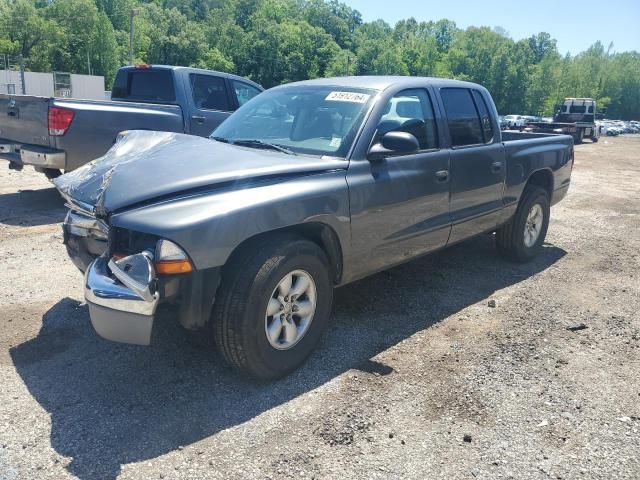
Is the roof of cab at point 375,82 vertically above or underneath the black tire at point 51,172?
above

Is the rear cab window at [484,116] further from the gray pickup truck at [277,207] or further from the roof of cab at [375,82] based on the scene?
the roof of cab at [375,82]

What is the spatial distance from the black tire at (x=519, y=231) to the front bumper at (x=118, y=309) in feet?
13.8

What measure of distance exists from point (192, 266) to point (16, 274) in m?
2.90

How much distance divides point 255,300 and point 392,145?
1.46m

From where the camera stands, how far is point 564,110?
35.0 meters

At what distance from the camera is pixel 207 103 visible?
8281 millimetres

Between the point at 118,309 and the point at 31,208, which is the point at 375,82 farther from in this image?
the point at 31,208

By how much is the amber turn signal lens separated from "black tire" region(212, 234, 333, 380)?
30cm

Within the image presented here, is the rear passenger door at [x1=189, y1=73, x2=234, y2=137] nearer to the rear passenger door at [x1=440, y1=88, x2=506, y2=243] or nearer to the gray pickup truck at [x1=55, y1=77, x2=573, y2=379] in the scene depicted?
the gray pickup truck at [x1=55, y1=77, x2=573, y2=379]

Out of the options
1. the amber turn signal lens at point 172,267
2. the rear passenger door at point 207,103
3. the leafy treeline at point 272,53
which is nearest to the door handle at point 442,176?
the amber turn signal lens at point 172,267

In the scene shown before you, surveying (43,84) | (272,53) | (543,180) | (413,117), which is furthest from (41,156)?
(272,53)

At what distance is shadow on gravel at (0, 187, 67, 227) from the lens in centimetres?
677

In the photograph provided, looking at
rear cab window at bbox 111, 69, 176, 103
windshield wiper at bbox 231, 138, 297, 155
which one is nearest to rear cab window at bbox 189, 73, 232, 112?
rear cab window at bbox 111, 69, 176, 103

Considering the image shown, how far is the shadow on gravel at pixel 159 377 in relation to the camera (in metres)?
2.82
